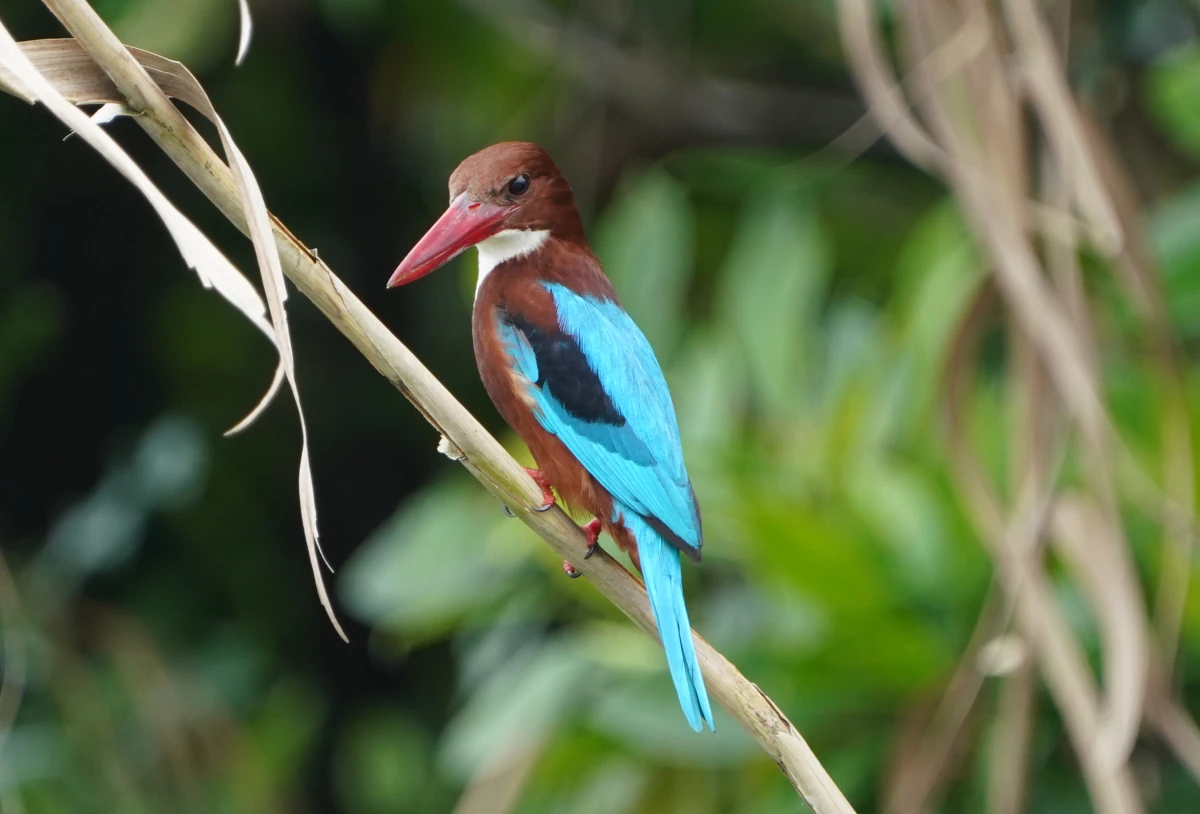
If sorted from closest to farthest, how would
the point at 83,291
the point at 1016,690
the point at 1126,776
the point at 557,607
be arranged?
the point at 1126,776
the point at 1016,690
the point at 557,607
the point at 83,291

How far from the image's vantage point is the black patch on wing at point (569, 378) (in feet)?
6.18

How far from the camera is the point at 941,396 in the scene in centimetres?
212

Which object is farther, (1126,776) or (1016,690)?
Answer: (1016,690)

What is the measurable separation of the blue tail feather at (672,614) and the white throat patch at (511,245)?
412 mm

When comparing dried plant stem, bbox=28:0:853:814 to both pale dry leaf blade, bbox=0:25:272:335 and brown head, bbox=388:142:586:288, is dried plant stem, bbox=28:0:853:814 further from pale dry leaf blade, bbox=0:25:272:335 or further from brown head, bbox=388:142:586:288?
brown head, bbox=388:142:586:288

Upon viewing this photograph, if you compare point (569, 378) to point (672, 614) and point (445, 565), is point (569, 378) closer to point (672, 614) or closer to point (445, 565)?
point (672, 614)

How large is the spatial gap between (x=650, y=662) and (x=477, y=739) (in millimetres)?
382

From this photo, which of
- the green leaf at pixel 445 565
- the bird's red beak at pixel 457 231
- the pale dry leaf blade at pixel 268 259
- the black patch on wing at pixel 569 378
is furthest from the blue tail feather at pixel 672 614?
the green leaf at pixel 445 565

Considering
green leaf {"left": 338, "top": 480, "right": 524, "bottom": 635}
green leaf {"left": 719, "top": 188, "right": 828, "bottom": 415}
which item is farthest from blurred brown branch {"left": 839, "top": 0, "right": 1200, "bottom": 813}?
green leaf {"left": 338, "top": 480, "right": 524, "bottom": 635}

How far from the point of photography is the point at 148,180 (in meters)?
1.06

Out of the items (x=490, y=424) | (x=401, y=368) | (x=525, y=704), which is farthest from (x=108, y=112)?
(x=490, y=424)

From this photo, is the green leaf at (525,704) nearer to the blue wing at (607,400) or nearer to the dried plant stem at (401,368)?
the blue wing at (607,400)

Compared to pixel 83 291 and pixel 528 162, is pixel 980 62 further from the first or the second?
pixel 83 291

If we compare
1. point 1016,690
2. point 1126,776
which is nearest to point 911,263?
point 1016,690
